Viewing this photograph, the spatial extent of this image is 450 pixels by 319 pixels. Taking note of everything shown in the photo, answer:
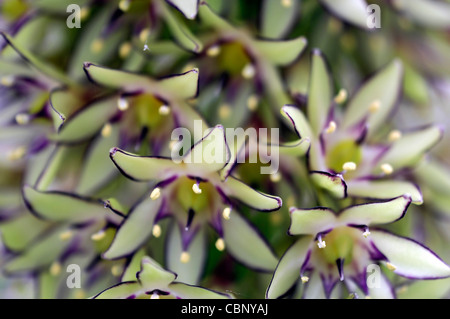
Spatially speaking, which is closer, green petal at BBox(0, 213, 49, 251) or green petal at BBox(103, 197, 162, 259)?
green petal at BBox(103, 197, 162, 259)

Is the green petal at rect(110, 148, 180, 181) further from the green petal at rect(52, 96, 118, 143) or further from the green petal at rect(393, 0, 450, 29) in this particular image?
the green petal at rect(393, 0, 450, 29)

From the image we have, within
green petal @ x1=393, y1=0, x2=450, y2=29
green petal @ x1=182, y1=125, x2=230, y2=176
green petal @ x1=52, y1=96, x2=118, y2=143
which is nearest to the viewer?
green petal @ x1=182, y1=125, x2=230, y2=176

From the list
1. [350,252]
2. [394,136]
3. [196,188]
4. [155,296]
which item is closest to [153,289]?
[155,296]

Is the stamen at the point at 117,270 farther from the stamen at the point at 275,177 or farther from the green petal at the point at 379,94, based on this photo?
the green petal at the point at 379,94

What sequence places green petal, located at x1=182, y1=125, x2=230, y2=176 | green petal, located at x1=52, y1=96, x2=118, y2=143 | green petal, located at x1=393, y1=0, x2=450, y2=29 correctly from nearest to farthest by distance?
1. green petal, located at x1=182, y1=125, x2=230, y2=176
2. green petal, located at x1=52, y1=96, x2=118, y2=143
3. green petal, located at x1=393, y1=0, x2=450, y2=29

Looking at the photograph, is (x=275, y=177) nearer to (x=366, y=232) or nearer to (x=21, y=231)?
(x=366, y=232)

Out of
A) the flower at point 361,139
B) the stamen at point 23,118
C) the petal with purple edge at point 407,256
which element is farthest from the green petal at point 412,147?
the stamen at point 23,118

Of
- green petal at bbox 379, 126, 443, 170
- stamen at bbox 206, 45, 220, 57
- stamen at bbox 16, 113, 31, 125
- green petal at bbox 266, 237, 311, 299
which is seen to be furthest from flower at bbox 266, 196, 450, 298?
stamen at bbox 16, 113, 31, 125
